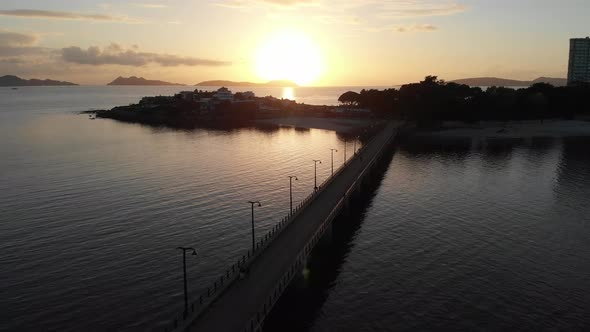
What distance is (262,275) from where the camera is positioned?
40.4m

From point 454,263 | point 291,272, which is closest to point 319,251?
point 291,272

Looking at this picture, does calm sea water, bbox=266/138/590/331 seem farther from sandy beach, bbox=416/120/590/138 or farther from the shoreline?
sandy beach, bbox=416/120/590/138

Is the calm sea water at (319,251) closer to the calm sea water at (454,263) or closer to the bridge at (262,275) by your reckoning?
the calm sea water at (454,263)

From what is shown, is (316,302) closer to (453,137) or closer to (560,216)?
(560,216)

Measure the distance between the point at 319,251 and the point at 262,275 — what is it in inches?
578

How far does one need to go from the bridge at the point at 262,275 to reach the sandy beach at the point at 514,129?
402ft

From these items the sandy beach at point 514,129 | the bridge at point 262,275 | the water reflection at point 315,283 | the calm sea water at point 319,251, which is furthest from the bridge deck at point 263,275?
the sandy beach at point 514,129

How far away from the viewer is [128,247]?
54.0m

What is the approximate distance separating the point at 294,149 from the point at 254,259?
313 feet

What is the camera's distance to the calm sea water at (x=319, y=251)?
40.3 m

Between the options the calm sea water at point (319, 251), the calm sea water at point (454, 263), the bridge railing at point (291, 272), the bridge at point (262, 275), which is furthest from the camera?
the calm sea water at point (319, 251)

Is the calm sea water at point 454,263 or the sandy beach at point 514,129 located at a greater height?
the sandy beach at point 514,129

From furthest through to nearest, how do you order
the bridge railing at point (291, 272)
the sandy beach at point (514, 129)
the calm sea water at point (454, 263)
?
1. the sandy beach at point (514, 129)
2. the calm sea water at point (454, 263)
3. the bridge railing at point (291, 272)

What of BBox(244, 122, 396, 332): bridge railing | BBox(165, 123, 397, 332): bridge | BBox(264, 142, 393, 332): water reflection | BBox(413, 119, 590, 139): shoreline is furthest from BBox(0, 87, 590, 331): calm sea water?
BBox(413, 119, 590, 139): shoreline
